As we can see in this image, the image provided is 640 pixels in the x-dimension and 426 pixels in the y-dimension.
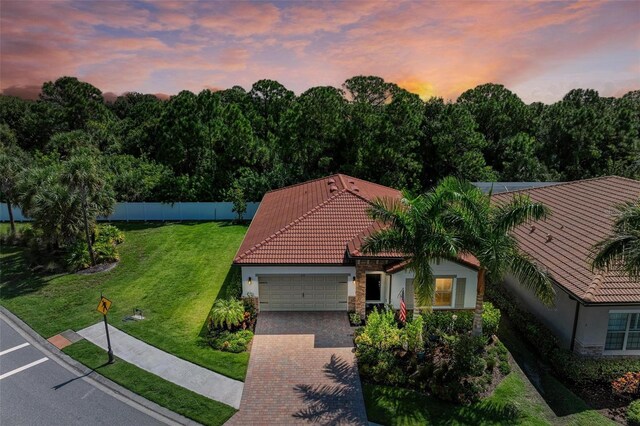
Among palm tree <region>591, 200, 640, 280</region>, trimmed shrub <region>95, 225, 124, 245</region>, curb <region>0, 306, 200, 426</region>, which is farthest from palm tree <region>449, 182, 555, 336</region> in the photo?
trimmed shrub <region>95, 225, 124, 245</region>

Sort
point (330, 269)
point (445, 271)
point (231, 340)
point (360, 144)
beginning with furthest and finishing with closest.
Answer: point (360, 144), point (330, 269), point (445, 271), point (231, 340)

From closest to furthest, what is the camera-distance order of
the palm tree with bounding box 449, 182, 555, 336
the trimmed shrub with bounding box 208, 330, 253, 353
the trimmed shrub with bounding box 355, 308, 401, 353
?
the palm tree with bounding box 449, 182, 555, 336 → the trimmed shrub with bounding box 355, 308, 401, 353 → the trimmed shrub with bounding box 208, 330, 253, 353

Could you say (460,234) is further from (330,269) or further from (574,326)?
(330,269)

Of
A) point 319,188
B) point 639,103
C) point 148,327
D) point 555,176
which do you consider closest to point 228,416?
point 148,327

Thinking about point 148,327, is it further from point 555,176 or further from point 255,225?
point 555,176

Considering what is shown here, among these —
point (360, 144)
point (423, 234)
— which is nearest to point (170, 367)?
point (423, 234)

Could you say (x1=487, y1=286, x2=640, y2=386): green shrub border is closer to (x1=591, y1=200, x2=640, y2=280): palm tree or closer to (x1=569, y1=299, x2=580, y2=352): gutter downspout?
(x1=569, y1=299, x2=580, y2=352): gutter downspout
